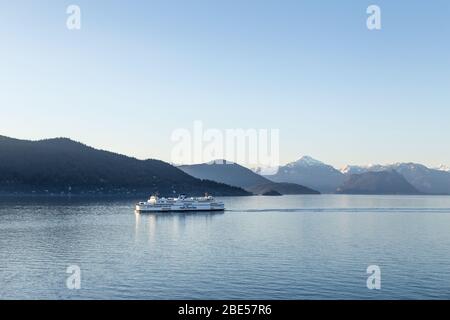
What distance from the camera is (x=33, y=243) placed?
Answer: 106 meters

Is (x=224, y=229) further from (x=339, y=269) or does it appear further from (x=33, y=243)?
(x=339, y=269)

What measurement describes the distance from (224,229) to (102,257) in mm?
64004

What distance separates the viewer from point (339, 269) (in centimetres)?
7312
